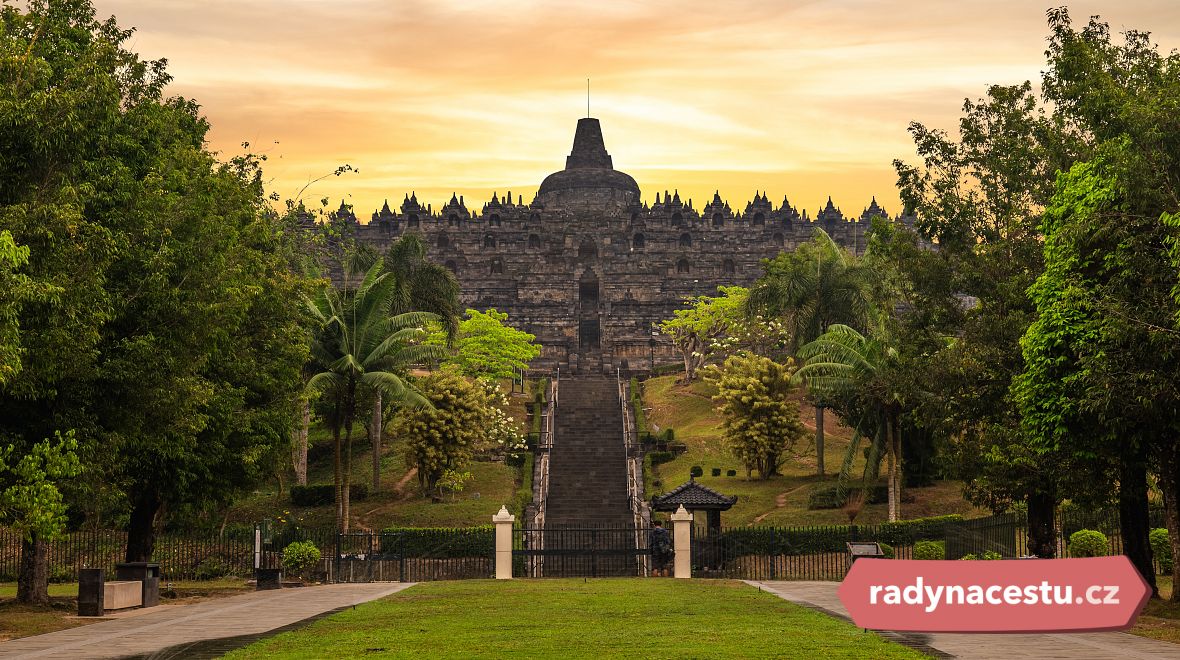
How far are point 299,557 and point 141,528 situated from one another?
13.6ft

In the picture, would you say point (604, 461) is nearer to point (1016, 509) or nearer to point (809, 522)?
point (809, 522)

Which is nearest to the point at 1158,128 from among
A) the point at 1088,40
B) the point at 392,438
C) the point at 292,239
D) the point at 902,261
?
the point at 1088,40

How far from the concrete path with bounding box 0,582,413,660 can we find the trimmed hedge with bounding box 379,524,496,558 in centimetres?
662

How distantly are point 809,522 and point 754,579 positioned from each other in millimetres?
10483

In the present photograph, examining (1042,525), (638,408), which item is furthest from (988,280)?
(638,408)

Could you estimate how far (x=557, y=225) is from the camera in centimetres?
10475

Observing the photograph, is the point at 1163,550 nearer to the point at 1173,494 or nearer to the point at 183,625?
the point at 1173,494

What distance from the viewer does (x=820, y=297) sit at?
168ft

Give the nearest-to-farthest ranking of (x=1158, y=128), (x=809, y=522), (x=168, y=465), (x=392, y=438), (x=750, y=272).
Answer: (x=1158, y=128) < (x=168, y=465) < (x=809, y=522) < (x=392, y=438) < (x=750, y=272)

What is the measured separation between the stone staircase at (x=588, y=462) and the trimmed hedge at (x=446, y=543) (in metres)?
6.73

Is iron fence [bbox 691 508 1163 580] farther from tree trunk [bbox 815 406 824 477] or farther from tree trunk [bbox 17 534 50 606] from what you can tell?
tree trunk [bbox 17 534 50 606]

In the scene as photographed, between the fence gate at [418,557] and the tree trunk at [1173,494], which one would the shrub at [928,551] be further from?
the fence gate at [418,557]

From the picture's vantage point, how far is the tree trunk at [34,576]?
77.3 ft

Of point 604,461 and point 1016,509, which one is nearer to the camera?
point 1016,509
